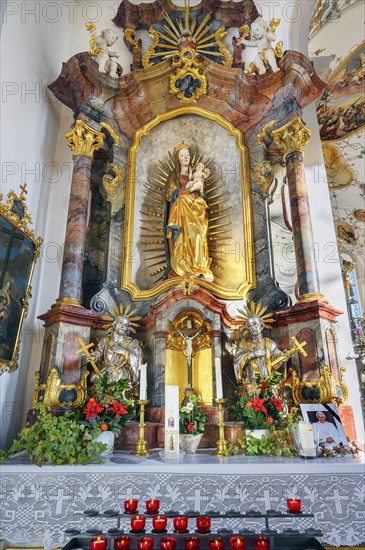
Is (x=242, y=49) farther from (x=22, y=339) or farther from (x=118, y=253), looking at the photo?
(x=22, y=339)

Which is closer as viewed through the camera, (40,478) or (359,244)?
(40,478)

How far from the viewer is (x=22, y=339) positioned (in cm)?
609

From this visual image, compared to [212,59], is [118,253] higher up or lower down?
lower down

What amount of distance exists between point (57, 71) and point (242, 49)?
140 inches

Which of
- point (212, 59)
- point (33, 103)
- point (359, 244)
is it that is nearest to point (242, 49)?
point (212, 59)

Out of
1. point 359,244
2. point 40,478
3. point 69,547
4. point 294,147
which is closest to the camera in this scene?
point 69,547

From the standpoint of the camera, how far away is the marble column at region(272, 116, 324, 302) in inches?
231

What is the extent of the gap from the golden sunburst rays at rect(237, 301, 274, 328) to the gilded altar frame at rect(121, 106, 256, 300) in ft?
1.13

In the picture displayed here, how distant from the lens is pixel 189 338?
5859mm

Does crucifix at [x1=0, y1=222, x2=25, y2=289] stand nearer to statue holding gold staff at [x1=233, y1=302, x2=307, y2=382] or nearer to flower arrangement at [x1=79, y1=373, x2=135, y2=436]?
flower arrangement at [x1=79, y1=373, x2=135, y2=436]

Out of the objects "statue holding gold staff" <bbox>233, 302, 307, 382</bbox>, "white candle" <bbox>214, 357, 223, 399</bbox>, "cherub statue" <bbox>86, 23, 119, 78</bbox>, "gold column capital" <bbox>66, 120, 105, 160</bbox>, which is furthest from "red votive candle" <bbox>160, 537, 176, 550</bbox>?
"cherub statue" <bbox>86, 23, 119, 78</bbox>

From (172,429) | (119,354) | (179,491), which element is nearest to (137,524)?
(179,491)

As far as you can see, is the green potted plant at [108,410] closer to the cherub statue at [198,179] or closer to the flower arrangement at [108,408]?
the flower arrangement at [108,408]

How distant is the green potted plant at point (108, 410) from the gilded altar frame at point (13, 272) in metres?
1.25
